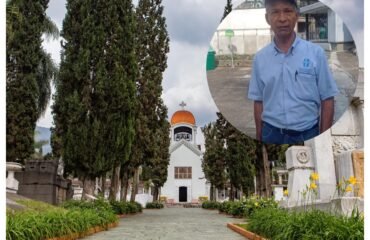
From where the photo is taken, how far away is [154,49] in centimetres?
2400

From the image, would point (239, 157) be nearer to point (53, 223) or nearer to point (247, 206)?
point (247, 206)

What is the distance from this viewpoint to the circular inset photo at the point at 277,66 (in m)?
5.93

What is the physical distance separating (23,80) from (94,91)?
2.74 meters

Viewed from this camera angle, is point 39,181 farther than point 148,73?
No

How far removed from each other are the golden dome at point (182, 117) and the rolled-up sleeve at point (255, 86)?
153ft

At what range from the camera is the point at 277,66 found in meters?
5.93

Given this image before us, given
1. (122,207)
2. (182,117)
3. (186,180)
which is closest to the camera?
(122,207)

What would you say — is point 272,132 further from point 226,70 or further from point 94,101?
point 94,101

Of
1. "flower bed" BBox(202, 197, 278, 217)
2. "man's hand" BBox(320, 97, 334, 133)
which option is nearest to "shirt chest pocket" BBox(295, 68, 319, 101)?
"man's hand" BBox(320, 97, 334, 133)

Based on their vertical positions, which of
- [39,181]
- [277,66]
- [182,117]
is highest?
[182,117]

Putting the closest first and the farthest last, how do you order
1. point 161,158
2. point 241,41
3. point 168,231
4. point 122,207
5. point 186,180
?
1. point 241,41
2. point 168,231
3. point 122,207
4. point 161,158
5. point 186,180

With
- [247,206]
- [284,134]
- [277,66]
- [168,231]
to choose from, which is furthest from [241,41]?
[247,206]

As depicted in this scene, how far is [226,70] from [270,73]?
Result: 582 millimetres
